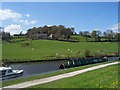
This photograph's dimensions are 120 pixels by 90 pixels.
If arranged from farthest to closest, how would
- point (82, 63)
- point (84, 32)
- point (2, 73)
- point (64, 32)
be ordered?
point (84, 32), point (64, 32), point (82, 63), point (2, 73)

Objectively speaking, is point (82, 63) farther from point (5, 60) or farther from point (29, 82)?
point (29, 82)

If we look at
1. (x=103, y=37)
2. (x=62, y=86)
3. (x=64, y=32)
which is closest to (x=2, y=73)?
(x=62, y=86)

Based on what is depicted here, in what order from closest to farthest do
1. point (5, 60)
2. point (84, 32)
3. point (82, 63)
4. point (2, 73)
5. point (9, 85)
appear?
point (9, 85) < point (2, 73) < point (82, 63) < point (5, 60) < point (84, 32)

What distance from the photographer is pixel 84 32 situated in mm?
194375

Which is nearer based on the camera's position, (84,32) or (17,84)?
(17,84)

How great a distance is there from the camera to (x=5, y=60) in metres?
70.8

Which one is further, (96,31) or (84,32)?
(84,32)

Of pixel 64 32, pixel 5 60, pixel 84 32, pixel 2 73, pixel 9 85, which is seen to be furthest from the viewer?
pixel 84 32

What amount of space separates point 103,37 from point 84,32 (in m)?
16.4

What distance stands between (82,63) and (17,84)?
44396mm

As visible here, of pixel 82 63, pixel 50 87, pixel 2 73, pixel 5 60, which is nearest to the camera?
pixel 50 87

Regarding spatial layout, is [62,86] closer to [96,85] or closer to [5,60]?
[96,85]

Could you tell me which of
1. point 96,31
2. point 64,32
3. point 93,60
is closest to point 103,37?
point 96,31

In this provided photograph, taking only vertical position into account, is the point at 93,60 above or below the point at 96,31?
below
